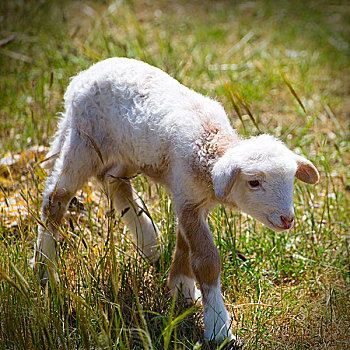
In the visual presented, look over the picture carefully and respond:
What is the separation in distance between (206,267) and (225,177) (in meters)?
0.61

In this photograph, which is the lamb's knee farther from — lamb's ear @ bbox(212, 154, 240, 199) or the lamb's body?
lamb's ear @ bbox(212, 154, 240, 199)

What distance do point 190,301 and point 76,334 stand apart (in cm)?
85

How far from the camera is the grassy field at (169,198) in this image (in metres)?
2.76

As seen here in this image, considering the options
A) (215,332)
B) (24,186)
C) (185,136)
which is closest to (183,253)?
(215,332)

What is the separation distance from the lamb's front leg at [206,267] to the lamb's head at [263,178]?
0.40 meters

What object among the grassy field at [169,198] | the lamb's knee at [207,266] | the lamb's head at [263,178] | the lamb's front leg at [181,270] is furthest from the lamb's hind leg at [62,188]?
the lamb's head at [263,178]

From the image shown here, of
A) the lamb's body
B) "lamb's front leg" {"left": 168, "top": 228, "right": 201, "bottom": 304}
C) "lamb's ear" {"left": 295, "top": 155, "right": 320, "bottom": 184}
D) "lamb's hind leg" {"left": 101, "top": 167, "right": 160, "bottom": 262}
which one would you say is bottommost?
"lamb's front leg" {"left": 168, "top": 228, "right": 201, "bottom": 304}

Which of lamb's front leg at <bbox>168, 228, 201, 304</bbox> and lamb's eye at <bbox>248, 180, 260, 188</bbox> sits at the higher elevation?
lamb's eye at <bbox>248, 180, 260, 188</bbox>

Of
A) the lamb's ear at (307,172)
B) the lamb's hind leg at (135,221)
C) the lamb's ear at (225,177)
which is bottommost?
the lamb's hind leg at (135,221)

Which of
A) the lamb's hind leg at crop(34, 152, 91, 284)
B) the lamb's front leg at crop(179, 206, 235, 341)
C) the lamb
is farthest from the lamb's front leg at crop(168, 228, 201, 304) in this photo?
the lamb's hind leg at crop(34, 152, 91, 284)

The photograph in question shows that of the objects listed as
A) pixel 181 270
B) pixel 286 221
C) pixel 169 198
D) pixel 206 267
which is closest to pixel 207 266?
pixel 206 267

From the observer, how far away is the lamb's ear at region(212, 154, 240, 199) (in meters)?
2.64

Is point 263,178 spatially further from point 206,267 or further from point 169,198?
point 169,198

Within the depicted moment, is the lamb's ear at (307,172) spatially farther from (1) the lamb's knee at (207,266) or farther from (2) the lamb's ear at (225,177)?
(1) the lamb's knee at (207,266)
